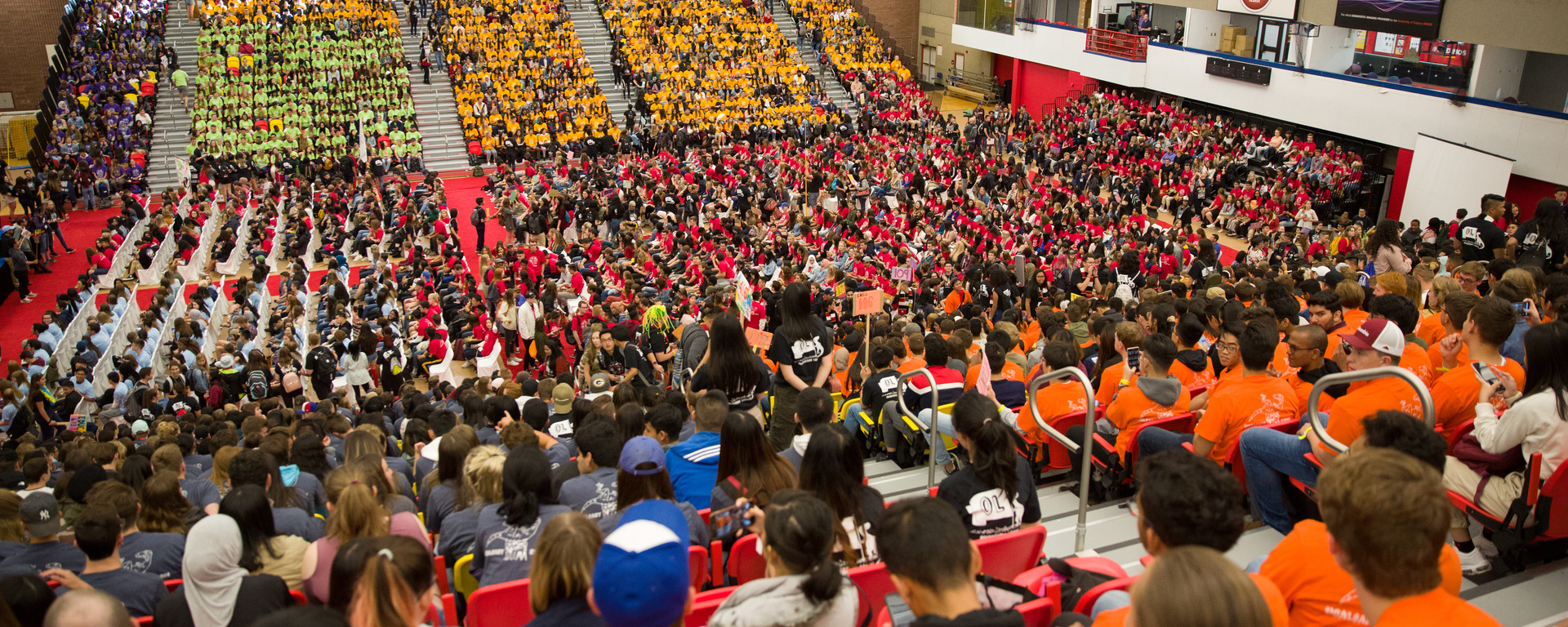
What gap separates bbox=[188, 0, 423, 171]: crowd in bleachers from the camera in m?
26.1

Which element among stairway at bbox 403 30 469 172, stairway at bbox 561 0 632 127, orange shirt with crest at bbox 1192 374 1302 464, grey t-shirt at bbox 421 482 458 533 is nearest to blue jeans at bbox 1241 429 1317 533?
orange shirt with crest at bbox 1192 374 1302 464

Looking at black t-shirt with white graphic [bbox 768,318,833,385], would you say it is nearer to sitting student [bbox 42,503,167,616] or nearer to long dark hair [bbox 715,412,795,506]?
long dark hair [bbox 715,412,795,506]

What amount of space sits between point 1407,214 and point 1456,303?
663 inches

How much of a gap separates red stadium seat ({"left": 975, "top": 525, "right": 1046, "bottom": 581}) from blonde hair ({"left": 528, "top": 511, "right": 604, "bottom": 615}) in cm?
145

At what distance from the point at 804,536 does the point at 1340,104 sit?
2191 cm

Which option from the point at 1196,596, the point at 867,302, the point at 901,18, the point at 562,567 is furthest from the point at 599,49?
the point at 1196,596

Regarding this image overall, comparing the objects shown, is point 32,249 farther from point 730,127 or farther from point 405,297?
point 730,127

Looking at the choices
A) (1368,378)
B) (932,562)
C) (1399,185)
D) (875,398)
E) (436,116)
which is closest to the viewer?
(932,562)

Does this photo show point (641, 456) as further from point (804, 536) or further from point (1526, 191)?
point (1526, 191)

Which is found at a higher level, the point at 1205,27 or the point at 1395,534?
the point at 1205,27

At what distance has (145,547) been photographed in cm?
466

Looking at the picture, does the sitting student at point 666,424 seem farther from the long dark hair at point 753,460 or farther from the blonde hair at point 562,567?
the blonde hair at point 562,567

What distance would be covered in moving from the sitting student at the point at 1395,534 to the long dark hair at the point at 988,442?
140 cm

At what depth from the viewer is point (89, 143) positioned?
25672 mm
